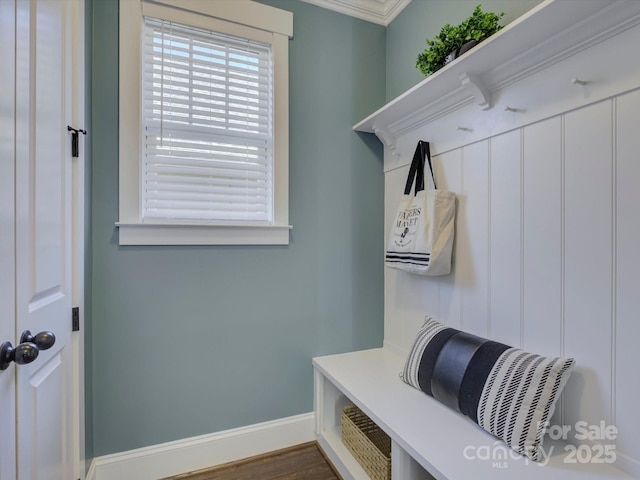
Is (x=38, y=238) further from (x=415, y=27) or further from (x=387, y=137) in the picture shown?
(x=415, y=27)

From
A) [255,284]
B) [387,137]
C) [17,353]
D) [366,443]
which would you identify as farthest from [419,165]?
[17,353]

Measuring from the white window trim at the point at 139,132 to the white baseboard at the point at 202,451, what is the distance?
101cm

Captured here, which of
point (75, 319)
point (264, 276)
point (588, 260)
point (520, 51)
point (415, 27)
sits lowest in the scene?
point (75, 319)

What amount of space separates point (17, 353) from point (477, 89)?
Result: 1694mm

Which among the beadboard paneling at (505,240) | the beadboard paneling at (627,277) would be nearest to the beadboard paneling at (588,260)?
the beadboard paneling at (627,277)

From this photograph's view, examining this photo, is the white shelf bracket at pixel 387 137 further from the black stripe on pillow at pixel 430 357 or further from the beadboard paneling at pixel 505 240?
the black stripe on pillow at pixel 430 357

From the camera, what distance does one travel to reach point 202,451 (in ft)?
5.38

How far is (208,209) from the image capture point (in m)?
1.67

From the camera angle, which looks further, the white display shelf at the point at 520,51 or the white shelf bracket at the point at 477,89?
the white shelf bracket at the point at 477,89

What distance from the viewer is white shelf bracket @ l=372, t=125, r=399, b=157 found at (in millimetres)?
1875

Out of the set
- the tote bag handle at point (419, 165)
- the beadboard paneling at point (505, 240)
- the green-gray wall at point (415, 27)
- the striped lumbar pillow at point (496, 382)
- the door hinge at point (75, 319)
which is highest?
the green-gray wall at point (415, 27)

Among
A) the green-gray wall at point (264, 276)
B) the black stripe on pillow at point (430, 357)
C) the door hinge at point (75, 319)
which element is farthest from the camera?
the green-gray wall at point (264, 276)

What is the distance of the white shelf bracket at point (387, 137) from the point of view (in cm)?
188

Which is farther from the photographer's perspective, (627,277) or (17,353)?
(627,277)
